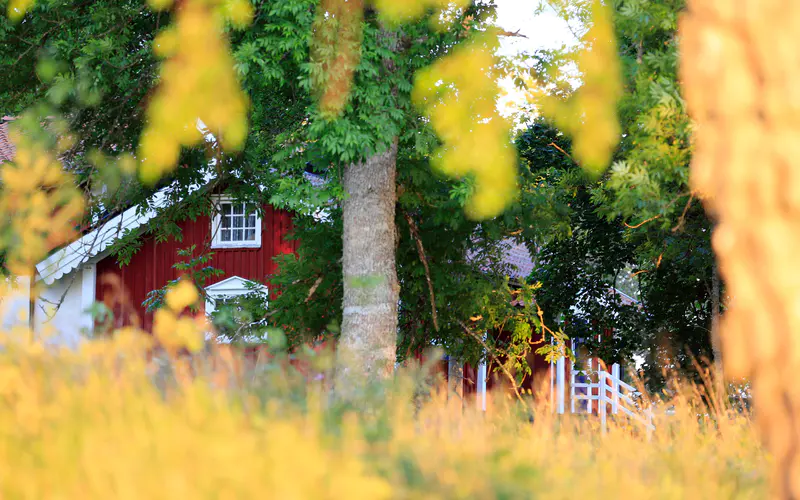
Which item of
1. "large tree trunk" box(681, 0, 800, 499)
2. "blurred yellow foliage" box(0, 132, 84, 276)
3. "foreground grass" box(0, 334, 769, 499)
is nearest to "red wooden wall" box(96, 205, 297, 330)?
"blurred yellow foliage" box(0, 132, 84, 276)

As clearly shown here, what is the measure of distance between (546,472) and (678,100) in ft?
20.3

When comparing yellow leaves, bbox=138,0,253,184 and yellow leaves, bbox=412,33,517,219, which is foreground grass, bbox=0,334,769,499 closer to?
yellow leaves, bbox=138,0,253,184

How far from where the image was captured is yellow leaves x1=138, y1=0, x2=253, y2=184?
8508 millimetres

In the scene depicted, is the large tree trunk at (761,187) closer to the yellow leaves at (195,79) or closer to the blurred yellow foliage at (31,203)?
the yellow leaves at (195,79)

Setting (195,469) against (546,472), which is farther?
(546,472)

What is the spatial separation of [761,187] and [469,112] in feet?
20.6

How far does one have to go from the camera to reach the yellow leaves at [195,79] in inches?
335

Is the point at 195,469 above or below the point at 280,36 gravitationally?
below

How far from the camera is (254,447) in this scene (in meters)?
3.56

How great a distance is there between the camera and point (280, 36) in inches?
381

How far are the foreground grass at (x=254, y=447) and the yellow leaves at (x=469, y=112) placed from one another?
4.71 meters

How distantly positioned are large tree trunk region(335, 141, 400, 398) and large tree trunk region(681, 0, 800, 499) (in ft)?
20.3

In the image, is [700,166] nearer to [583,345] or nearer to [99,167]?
[99,167]

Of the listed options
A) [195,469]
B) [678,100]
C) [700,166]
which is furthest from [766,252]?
[678,100]
